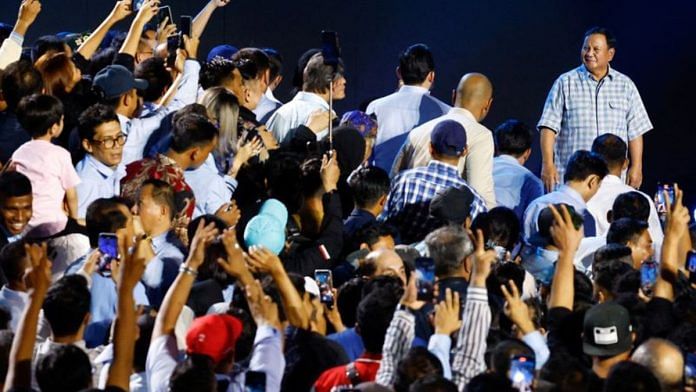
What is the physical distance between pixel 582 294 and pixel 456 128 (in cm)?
169

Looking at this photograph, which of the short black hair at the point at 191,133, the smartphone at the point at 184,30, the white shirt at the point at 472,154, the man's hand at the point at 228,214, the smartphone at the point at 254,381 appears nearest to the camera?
the smartphone at the point at 254,381

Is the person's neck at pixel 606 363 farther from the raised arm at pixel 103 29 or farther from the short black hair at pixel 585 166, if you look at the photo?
the raised arm at pixel 103 29

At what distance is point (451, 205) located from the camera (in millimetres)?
7711

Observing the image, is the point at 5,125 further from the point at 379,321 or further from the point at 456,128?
the point at 379,321

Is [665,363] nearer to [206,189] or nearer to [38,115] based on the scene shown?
[206,189]

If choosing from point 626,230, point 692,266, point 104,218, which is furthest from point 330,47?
point 692,266

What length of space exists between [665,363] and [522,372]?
550 millimetres

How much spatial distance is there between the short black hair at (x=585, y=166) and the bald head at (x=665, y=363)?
294cm

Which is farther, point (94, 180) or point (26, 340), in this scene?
point (94, 180)

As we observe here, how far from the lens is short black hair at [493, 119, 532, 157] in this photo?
8992mm

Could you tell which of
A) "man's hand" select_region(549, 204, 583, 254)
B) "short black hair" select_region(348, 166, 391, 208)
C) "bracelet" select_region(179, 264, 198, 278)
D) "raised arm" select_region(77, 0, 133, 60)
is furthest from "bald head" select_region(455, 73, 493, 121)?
"bracelet" select_region(179, 264, 198, 278)

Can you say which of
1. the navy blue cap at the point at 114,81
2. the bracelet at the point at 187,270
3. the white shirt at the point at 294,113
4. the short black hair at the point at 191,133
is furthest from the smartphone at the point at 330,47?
the bracelet at the point at 187,270

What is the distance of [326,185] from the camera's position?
7762mm

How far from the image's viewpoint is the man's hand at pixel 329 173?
777 cm
